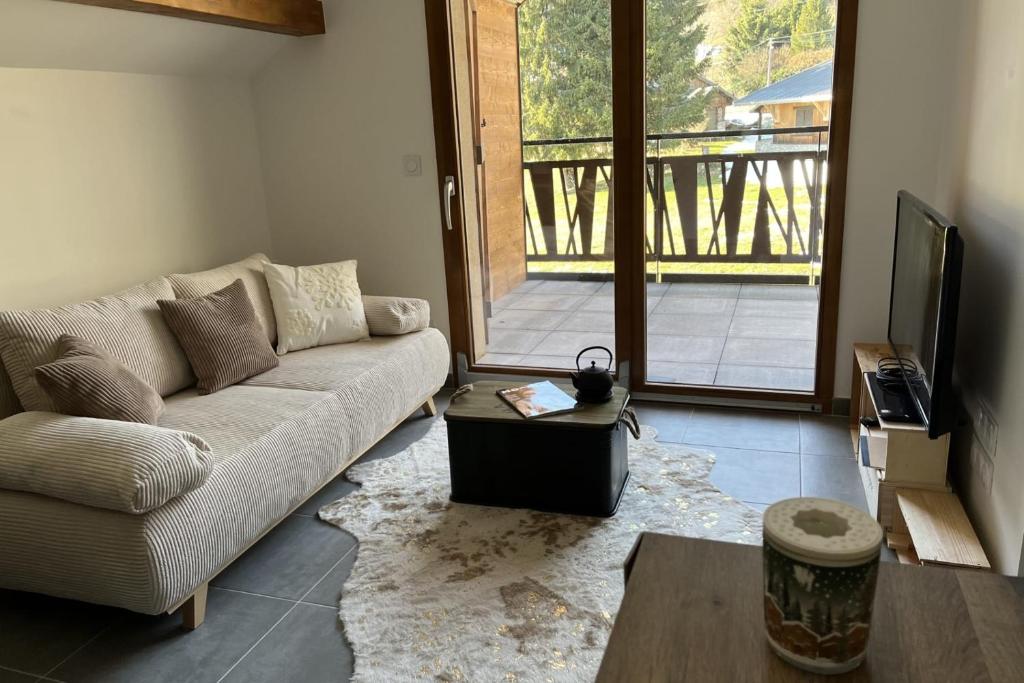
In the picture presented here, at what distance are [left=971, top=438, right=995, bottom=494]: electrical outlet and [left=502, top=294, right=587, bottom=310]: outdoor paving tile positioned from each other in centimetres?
210

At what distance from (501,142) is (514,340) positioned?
1061mm

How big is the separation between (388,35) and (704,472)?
8.53 ft

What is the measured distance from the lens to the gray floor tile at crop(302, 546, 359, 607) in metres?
2.38

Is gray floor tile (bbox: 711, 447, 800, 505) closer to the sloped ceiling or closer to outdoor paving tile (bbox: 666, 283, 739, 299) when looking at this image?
outdoor paving tile (bbox: 666, 283, 739, 299)

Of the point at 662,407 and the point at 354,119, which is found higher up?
the point at 354,119

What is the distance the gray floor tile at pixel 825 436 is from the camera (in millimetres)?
3234

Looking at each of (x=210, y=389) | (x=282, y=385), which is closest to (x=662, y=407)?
(x=282, y=385)

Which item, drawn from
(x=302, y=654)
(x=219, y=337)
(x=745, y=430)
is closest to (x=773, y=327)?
(x=745, y=430)

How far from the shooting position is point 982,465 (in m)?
2.16

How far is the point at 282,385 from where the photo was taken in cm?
305

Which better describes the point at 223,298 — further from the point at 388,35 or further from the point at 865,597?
the point at 865,597

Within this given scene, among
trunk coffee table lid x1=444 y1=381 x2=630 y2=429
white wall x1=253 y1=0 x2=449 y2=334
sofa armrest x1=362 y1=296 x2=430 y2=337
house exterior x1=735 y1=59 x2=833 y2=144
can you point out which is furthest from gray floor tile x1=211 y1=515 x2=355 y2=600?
house exterior x1=735 y1=59 x2=833 y2=144

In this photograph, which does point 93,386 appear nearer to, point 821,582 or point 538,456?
point 538,456

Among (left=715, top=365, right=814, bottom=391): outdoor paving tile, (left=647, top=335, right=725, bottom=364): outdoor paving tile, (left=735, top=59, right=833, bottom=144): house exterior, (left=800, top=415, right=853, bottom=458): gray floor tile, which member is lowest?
(left=800, top=415, right=853, bottom=458): gray floor tile
